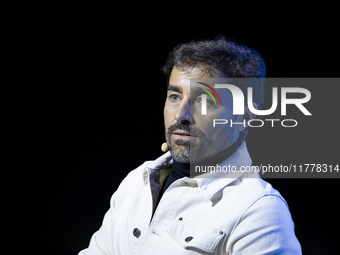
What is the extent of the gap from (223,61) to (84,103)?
46.0 inches

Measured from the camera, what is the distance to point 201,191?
51.3 inches

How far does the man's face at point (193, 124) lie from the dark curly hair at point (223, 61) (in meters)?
0.04

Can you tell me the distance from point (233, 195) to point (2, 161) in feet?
5.99

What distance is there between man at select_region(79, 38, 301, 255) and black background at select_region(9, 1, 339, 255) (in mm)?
610

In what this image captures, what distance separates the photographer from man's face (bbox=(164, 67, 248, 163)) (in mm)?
1352

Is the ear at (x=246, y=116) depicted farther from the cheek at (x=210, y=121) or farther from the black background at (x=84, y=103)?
the black background at (x=84, y=103)

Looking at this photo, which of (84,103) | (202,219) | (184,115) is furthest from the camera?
(84,103)

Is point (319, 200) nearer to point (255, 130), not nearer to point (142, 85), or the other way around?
point (255, 130)

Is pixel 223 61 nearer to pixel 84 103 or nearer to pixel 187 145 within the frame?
pixel 187 145

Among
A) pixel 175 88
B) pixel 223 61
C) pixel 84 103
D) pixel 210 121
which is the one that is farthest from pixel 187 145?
pixel 84 103

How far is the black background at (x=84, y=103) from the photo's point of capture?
2109mm

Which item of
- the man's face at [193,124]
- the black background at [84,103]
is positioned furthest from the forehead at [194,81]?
the black background at [84,103]

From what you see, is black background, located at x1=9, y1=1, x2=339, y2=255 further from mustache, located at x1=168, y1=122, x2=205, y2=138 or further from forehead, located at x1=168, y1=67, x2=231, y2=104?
mustache, located at x1=168, y1=122, x2=205, y2=138

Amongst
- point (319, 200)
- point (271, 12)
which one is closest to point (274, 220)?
point (319, 200)
